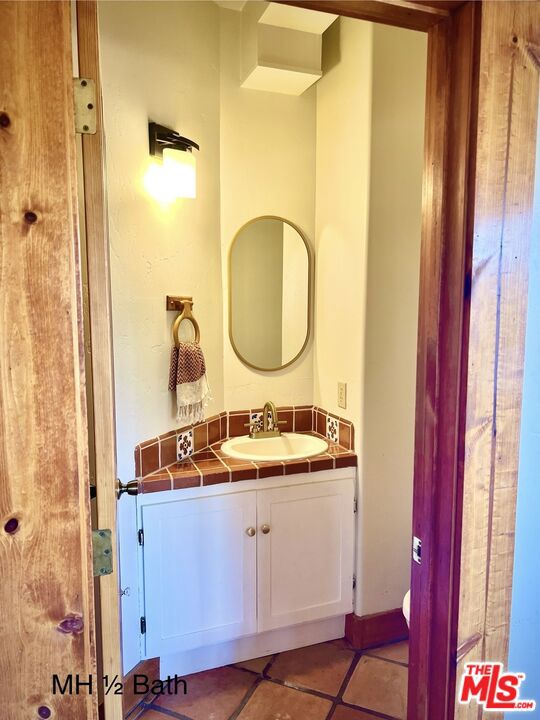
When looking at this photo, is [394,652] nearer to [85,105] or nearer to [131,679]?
[131,679]

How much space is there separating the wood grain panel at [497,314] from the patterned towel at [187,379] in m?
1.29

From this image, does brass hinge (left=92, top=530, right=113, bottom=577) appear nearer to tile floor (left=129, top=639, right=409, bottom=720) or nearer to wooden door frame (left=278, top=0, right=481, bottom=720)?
wooden door frame (left=278, top=0, right=481, bottom=720)

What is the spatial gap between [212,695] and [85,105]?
208 centimetres

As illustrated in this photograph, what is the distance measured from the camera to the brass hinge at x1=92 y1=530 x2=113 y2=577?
2.62 ft

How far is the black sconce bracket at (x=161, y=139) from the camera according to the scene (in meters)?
1.80

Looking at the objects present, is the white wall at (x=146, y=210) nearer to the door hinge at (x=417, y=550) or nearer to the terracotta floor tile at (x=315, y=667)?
the terracotta floor tile at (x=315, y=667)

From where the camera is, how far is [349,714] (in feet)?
5.80

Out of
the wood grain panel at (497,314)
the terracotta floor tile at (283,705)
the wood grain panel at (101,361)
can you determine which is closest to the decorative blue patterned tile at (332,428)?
the terracotta floor tile at (283,705)

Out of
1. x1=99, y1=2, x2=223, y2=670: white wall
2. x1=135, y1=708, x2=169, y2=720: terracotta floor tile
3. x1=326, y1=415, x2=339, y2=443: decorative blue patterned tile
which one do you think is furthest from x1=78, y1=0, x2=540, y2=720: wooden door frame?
x1=326, y1=415, x2=339, y2=443: decorative blue patterned tile

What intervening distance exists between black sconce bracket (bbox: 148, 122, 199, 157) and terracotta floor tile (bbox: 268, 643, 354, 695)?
7.20 feet

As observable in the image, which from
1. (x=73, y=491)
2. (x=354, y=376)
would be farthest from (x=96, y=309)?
(x=354, y=376)

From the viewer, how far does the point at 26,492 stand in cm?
72

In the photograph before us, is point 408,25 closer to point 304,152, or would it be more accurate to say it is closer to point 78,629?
point 78,629

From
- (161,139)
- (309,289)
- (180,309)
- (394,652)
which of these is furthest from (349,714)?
(161,139)
